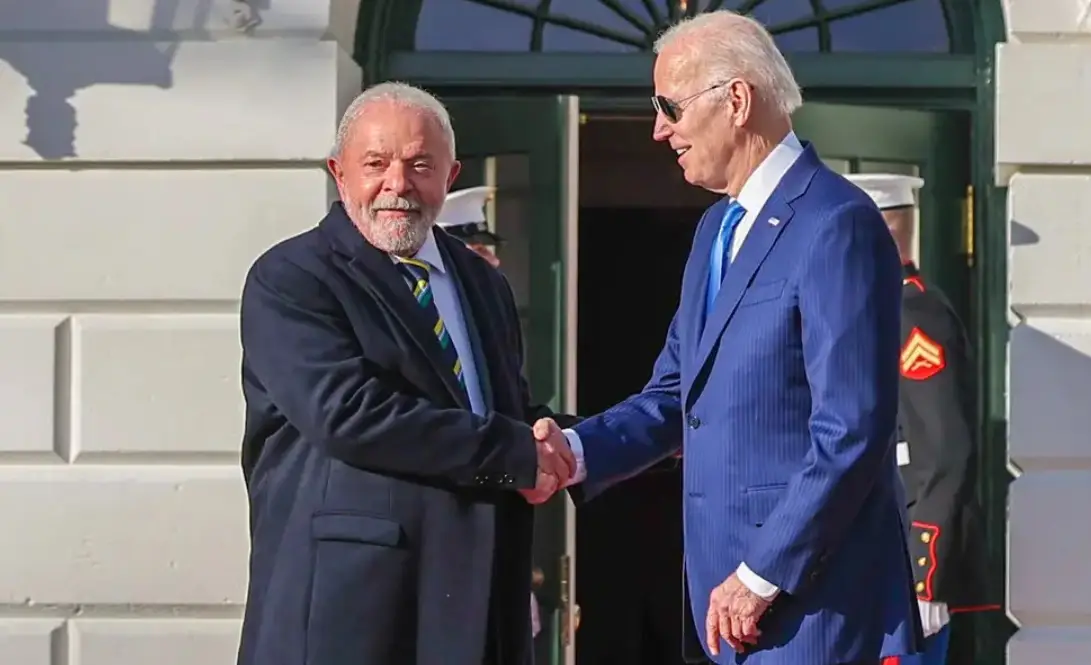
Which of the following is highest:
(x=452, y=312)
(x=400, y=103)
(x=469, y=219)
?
(x=400, y=103)

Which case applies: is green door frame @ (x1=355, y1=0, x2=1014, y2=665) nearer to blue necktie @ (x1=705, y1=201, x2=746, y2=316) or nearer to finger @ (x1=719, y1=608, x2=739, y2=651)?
blue necktie @ (x1=705, y1=201, x2=746, y2=316)

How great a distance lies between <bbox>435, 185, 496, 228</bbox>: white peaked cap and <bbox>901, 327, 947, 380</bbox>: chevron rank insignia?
1.38 meters

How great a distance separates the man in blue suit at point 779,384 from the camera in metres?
2.39

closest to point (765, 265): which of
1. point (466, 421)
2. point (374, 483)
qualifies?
point (466, 421)

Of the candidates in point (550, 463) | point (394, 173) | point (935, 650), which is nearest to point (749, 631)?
point (550, 463)

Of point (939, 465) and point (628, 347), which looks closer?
point (939, 465)

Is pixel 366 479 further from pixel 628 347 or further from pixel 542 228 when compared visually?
pixel 628 347

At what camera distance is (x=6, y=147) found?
175 inches

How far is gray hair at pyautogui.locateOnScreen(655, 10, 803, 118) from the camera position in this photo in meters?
2.64

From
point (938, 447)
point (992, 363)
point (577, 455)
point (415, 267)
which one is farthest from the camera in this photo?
point (992, 363)

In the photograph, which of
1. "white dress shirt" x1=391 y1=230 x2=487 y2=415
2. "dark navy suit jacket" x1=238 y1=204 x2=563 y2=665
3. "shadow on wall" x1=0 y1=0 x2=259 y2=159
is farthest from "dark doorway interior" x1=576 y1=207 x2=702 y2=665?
"dark navy suit jacket" x1=238 y1=204 x2=563 y2=665

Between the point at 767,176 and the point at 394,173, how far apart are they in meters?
0.76

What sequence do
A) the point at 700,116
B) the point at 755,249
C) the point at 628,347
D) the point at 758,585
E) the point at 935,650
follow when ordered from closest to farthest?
the point at 758,585, the point at 755,249, the point at 700,116, the point at 935,650, the point at 628,347

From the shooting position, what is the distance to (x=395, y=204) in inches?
113
